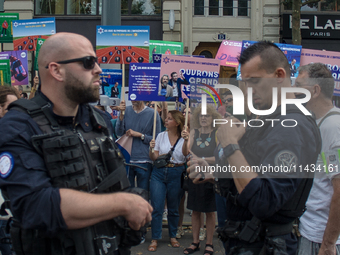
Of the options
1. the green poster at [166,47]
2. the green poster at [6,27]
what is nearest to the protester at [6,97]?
the green poster at [166,47]

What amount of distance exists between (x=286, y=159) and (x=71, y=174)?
3.60 feet

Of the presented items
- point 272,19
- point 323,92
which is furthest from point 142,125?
point 272,19

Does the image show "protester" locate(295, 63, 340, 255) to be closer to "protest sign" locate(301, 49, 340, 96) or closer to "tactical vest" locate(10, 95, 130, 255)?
"tactical vest" locate(10, 95, 130, 255)

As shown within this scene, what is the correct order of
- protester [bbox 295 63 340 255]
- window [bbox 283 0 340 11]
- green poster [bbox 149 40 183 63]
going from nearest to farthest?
protester [bbox 295 63 340 255] → green poster [bbox 149 40 183 63] → window [bbox 283 0 340 11]

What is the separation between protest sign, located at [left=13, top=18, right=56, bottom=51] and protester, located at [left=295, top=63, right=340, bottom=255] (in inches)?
208

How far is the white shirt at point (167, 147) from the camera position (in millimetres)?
5293

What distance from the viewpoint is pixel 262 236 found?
2102mm

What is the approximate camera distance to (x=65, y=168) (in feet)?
5.82

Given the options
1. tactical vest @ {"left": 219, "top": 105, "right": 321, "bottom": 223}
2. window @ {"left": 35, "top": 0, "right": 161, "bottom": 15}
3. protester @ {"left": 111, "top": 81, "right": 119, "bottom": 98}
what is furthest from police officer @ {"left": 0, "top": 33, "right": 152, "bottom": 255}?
window @ {"left": 35, "top": 0, "right": 161, "bottom": 15}

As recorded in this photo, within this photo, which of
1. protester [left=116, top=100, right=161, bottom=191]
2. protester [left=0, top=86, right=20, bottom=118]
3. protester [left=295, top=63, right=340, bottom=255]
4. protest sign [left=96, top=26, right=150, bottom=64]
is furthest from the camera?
protest sign [left=96, top=26, right=150, bottom=64]

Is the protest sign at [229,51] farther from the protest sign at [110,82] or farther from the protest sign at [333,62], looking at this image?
the protest sign at [110,82]

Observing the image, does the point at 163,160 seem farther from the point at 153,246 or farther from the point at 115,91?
the point at 115,91

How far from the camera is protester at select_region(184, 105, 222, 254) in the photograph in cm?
494

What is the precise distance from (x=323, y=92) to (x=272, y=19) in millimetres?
12722
